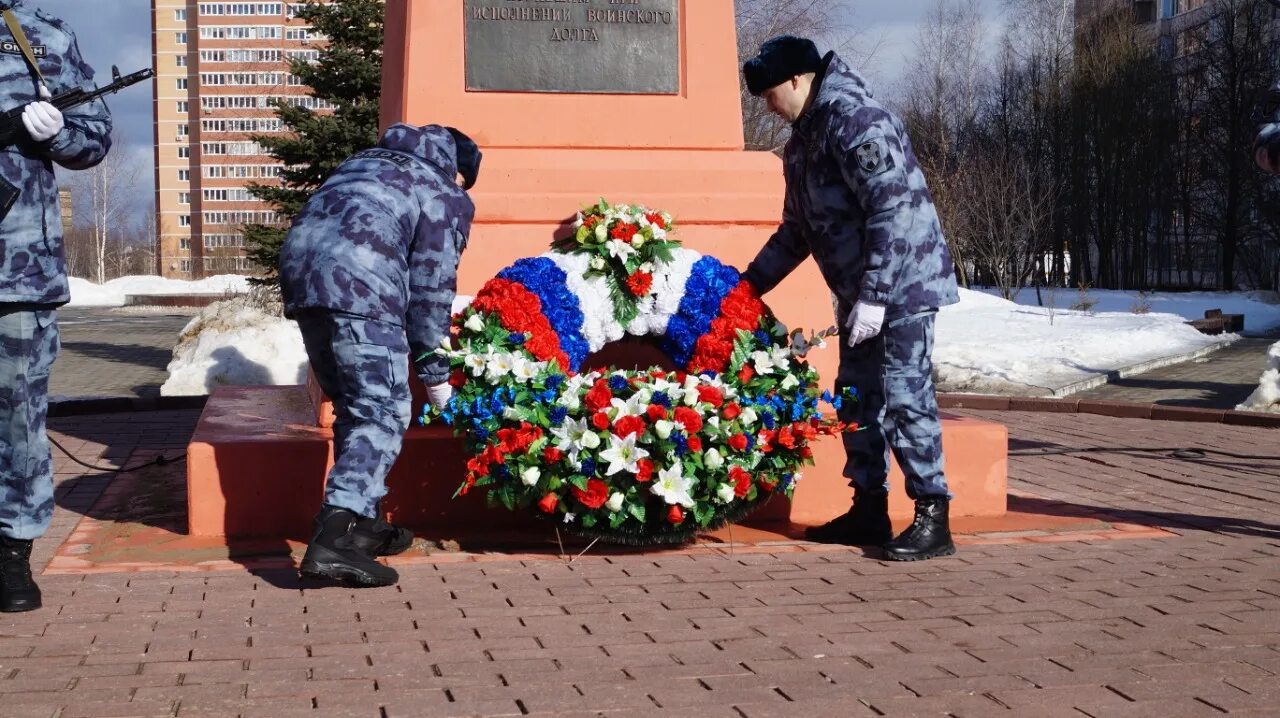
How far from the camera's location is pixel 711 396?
16.5 feet

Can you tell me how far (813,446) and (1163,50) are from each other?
44477 millimetres

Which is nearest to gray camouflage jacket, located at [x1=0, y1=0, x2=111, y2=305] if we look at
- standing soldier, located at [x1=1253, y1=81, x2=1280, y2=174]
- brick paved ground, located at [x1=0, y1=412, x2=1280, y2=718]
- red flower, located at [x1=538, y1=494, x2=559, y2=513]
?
brick paved ground, located at [x1=0, y1=412, x2=1280, y2=718]

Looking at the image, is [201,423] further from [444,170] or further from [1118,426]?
[1118,426]

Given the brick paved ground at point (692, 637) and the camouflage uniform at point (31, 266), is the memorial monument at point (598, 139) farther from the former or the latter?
the camouflage uniform at point (31, 266)

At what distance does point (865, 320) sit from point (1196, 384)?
8.92 metres

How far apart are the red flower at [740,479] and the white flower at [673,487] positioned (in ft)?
0.54

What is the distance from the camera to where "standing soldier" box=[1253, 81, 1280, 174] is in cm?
536

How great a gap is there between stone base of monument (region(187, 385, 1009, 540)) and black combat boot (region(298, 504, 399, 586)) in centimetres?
88

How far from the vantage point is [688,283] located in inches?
217

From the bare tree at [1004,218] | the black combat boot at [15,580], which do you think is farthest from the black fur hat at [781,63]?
the bare tree at [1004,218]

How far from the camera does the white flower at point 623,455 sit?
488 centimetres

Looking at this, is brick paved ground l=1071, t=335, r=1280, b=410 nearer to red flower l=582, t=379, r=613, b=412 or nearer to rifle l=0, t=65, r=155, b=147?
red flower l=582, t=379, r=613, b=412

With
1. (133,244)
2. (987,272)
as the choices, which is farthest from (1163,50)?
(133,244)

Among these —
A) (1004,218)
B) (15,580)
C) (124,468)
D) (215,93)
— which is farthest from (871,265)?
(215,93)
